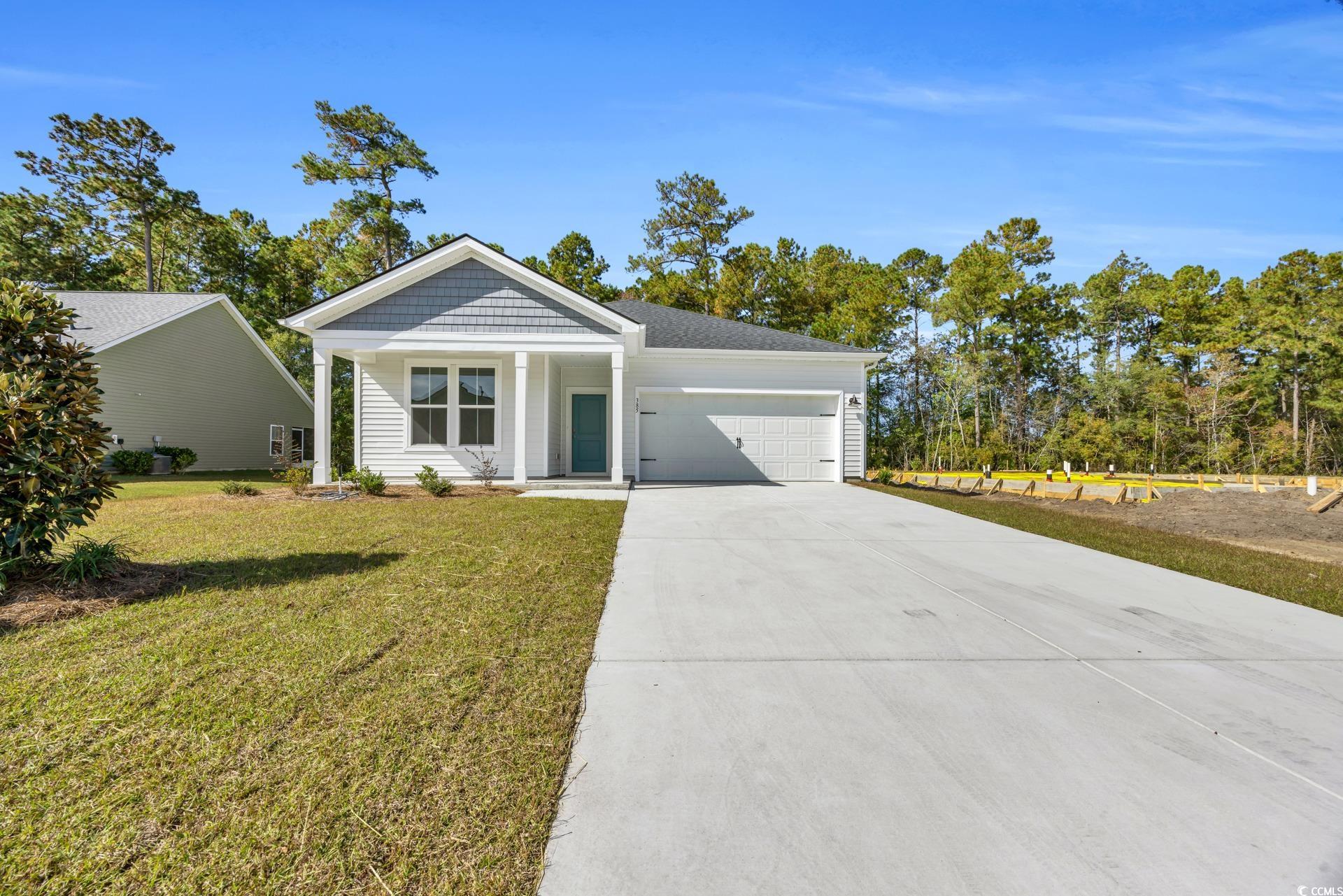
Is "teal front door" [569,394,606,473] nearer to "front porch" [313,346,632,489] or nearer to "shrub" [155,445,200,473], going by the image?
"front porch" [313,346,632,489]

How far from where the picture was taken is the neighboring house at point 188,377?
1566 cm

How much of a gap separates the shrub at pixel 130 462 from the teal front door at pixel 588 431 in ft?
37.8

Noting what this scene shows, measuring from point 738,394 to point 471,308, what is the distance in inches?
245

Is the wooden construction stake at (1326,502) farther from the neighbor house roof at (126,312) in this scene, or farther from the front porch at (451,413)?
the neighbor house roof at (126,312)

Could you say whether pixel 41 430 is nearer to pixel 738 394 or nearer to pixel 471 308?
pixel 471 308

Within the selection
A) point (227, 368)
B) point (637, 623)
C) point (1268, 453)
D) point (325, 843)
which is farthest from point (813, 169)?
point (1268, 453)

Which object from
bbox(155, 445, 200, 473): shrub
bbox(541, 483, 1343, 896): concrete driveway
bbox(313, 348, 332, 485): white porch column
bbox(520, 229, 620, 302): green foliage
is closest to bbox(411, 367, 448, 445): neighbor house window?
bbox(313, 348, 332, 485): white porch column

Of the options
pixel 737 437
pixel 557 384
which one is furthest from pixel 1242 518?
pixel 557 384

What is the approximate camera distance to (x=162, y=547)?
5.78 meters

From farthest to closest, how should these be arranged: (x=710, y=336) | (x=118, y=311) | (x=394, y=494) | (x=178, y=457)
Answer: (x=118, y=311) < (x=178, y=457) < (x=710, y=336) < (x=394, y=494)

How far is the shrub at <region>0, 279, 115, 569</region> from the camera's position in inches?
157

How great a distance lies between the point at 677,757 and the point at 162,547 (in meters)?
6.05

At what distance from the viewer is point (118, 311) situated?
56.4 ft

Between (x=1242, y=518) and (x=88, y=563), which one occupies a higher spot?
(x=88, y=563)
